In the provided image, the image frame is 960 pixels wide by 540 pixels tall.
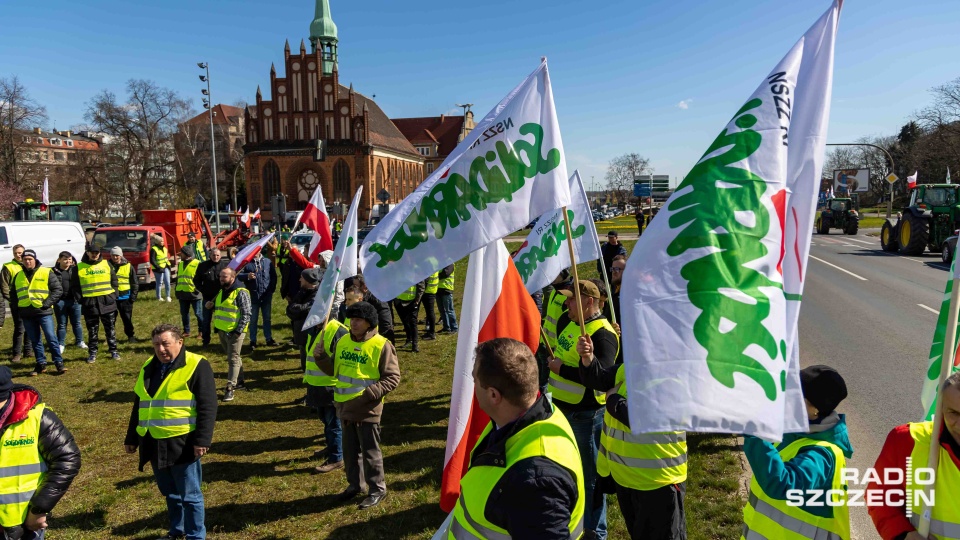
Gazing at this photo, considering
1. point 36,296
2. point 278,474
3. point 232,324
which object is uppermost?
point 36,296

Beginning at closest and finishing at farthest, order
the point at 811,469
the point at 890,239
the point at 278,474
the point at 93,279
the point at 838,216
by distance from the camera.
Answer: the point at 811,469 < the point at 278,474 < the point at 93,279 < the point at 890,239 < the point at 838,216

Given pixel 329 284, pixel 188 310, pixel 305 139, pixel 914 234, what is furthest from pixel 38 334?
pixel 305 139

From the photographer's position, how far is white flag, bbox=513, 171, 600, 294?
17.7ft

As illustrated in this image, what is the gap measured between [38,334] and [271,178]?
52638 mm

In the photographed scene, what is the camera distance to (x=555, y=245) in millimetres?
5574

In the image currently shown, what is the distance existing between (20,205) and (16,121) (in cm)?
1752

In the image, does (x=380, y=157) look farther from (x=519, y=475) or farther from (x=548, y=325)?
(x=519, y=475)

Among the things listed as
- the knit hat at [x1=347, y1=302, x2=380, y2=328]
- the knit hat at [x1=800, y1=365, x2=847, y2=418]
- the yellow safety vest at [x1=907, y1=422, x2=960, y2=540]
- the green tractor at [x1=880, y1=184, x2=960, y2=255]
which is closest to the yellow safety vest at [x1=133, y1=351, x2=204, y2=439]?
the knit hat at [x1=347, y1=302, x2=380, y2=328]

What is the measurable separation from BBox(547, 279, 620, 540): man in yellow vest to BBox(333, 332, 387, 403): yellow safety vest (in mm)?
1528

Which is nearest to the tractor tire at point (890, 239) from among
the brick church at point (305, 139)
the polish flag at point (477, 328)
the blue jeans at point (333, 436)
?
the blue jeans at point (333, 436)

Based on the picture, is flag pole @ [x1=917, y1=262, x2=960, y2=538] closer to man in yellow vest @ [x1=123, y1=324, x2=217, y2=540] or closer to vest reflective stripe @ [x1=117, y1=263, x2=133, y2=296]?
man in yellow vest @ [x1=123, y1=324, x2=217, y2=540]

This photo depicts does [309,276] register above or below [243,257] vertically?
below

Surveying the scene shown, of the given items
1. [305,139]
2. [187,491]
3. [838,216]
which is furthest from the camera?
[305,139]

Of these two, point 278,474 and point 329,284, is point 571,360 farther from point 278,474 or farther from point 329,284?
point 278,474
